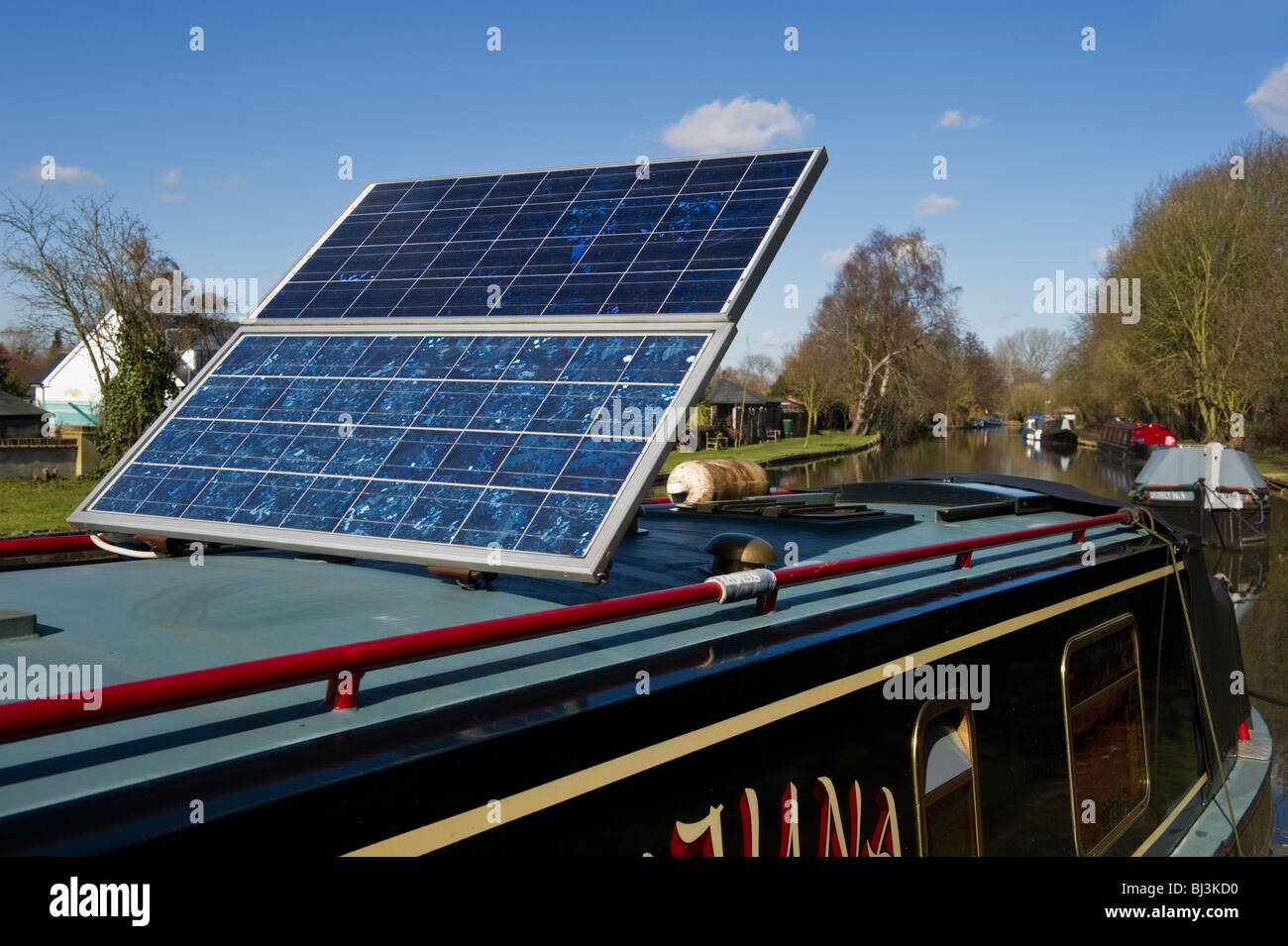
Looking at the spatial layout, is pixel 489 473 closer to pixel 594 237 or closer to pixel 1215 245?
pixel 594 237

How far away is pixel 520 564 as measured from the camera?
141 inches

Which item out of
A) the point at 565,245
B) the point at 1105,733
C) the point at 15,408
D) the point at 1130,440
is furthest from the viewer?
the point at 1130,440

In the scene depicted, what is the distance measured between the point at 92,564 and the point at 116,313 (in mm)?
28294

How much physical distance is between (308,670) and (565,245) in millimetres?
3727

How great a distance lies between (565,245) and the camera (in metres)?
5.58

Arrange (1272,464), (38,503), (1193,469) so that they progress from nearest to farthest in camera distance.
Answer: (38,503) → (1193,469) → (1272,464)

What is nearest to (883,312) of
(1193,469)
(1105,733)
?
(1193,469)

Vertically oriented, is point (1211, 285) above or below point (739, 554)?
above

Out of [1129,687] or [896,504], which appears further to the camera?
[896,504]

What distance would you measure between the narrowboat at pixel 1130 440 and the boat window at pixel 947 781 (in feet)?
132

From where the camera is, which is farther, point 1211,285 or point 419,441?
point 1211,285

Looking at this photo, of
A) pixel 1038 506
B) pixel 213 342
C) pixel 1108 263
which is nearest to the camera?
pixel 1038 506

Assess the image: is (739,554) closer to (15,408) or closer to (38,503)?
(38,503)
